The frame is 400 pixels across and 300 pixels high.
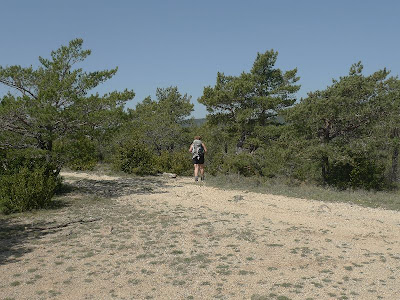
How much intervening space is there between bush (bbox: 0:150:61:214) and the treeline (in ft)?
0.08

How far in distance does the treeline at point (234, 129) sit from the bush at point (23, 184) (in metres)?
0.02

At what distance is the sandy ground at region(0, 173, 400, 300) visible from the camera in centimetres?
407

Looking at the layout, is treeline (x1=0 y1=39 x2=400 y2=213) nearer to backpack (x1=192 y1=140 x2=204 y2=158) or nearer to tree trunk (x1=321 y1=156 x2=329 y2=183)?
tree trunk (x1=321 y1=156 x2=329 y2=183)

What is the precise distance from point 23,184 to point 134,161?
986cm

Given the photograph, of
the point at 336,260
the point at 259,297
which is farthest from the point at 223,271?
the point at 336,260

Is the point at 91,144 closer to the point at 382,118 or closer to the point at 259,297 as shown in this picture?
the point at 259,297

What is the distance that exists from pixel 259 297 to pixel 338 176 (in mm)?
15047

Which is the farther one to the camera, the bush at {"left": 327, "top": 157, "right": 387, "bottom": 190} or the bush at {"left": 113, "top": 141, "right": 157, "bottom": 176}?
the bush at {"left": 113, "top": 141, "right": 157, "bottom": 176}

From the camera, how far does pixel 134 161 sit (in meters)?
18.1

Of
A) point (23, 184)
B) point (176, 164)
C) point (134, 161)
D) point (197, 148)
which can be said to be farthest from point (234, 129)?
point (23, 184)

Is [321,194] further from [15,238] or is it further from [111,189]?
[15,238]

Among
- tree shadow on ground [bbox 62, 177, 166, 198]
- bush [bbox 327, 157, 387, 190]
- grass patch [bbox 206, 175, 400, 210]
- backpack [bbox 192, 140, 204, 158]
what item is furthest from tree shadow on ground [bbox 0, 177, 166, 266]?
bush [bbox 327, 157, 387, 190]

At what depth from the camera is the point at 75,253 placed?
17.3ft

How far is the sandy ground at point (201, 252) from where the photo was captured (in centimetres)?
407
